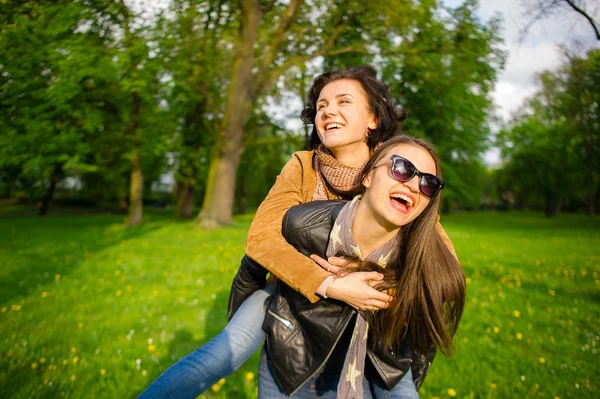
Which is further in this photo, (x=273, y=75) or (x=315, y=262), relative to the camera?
(x=273, y=75)

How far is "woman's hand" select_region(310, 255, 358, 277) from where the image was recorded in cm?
200

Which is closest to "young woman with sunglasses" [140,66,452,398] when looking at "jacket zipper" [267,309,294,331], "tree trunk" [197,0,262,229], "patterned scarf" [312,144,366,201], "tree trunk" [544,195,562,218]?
"patterned scarf" [312,144,366,201]

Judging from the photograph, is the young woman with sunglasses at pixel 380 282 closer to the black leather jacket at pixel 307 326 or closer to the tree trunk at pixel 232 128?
the black leather jacket at pixel 307 326

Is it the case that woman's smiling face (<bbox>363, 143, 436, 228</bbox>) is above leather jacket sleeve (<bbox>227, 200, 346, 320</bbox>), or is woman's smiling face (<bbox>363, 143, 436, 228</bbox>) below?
above

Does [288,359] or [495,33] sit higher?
[495,33]

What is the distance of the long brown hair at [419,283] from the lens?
6.43ft

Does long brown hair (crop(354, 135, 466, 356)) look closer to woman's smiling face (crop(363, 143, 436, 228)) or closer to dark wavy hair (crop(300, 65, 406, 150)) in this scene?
woman's smiling face (crop(363, 143, 436, 228))

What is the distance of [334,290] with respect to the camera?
1.85 m

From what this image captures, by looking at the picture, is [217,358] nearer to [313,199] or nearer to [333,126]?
[313,199]

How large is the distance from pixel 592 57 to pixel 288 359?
29.9ft

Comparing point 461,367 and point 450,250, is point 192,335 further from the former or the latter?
point 450,250

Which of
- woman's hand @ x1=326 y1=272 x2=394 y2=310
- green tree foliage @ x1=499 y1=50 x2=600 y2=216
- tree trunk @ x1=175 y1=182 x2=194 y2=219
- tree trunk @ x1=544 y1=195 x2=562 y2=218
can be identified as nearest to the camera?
woman's hand @ x1=326 y1=272 x2=394 y2=310

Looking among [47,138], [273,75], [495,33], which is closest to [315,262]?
[47,138]

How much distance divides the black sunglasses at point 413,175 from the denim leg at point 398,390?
1.15 m
